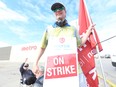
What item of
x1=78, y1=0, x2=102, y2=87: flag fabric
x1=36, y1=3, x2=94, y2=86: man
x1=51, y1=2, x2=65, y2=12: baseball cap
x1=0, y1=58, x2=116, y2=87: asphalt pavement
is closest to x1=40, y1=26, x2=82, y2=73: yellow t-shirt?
x1=36, y1=3, x2=94, y2=86: man

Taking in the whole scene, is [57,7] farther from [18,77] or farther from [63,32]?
[18,77]

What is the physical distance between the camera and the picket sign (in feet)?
10.5

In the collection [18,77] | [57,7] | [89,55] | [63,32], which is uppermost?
[57,7]

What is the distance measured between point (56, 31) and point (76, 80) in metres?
0.72

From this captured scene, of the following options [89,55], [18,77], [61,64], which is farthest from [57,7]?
[18,77]

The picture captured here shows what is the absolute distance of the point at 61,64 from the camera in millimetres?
3258

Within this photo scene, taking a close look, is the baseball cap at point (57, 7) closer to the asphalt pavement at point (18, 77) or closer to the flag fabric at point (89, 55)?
the flag fabric at point (89, 55)

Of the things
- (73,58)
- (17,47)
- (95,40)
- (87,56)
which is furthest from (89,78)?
(17,47)

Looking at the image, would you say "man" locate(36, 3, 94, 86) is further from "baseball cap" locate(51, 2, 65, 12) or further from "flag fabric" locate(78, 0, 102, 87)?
"flag fabric" locate(78, 0, 102, 87)

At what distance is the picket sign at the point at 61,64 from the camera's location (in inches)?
126

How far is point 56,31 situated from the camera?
3.41 meters

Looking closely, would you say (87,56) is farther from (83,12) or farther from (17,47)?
(17,47)

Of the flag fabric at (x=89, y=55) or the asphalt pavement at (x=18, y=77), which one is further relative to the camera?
the asphalt pavement at (x=18, y=77)

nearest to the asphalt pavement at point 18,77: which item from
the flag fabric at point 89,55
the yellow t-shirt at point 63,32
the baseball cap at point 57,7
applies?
the flag fabric at point 89,55
